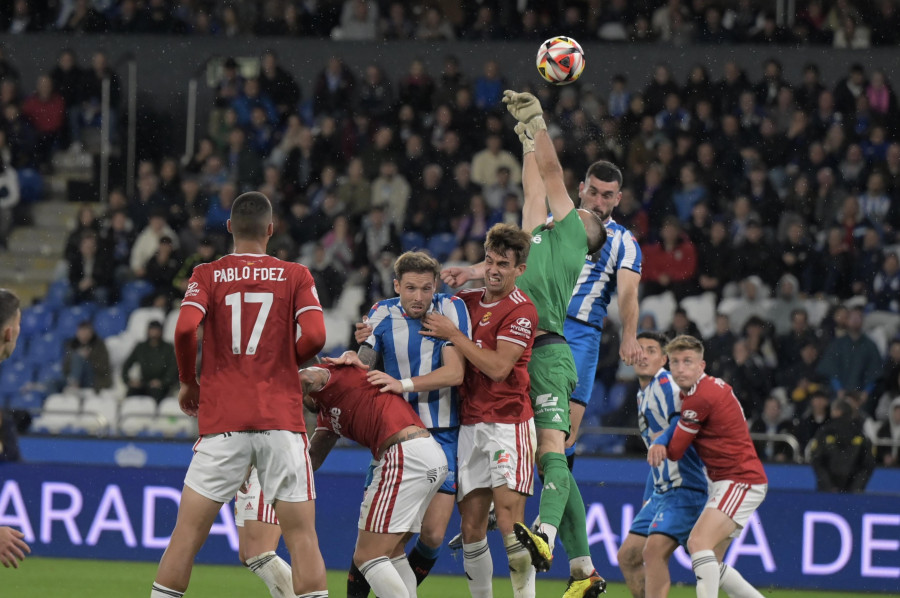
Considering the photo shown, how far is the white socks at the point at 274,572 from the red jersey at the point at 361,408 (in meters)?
0.90

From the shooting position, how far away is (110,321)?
15680 mm

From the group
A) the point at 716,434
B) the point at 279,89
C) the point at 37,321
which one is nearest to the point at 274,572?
the point at 716,434

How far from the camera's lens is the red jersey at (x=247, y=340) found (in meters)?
6.34

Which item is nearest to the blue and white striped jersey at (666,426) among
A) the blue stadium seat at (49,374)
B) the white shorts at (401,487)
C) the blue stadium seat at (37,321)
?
the white shorts at (401,487)

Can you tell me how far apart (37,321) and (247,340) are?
10.5 metres

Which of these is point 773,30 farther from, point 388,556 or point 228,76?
point 388,556

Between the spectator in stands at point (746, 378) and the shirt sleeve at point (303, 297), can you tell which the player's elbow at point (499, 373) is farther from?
the spectator in stands at point (746, 378)

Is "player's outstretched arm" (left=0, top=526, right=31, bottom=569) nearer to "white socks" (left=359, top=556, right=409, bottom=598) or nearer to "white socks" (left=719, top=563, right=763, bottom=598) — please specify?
"white socks" (left=359, top=556, right=409, bottom=598)

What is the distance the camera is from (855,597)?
11.0m

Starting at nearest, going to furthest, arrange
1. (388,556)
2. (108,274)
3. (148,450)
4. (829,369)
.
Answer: (388,556), (148,450), (829,369), (108,274)

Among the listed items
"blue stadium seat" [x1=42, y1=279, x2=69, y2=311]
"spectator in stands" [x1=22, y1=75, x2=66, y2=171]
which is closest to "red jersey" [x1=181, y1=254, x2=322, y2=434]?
"blue stadium seat" [x1=42, y1=279, x2=69, y2=311]

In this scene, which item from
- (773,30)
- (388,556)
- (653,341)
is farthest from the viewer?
(773,30)

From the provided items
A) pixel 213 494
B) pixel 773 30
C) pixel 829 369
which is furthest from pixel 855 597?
pixel 773 30

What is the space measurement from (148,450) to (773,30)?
34.0 feet
